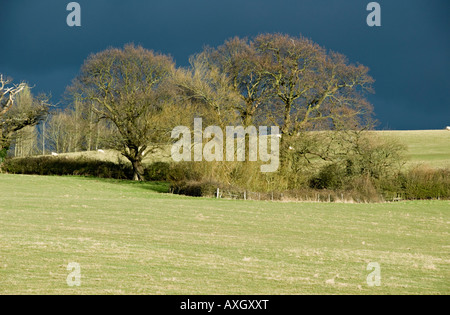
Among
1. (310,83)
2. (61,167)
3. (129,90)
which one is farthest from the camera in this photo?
(61,167)

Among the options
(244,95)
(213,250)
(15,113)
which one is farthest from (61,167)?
(213,250)

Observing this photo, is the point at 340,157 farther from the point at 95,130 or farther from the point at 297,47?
the point at 95,130

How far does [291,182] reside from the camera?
42.4 m

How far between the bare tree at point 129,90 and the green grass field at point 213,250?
81.5 ft

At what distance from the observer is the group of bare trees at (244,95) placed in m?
43.9

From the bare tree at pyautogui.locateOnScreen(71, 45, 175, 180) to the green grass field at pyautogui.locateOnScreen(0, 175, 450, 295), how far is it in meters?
24.8

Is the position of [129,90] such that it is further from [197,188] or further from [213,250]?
[213,250]

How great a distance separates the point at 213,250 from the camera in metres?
13.7

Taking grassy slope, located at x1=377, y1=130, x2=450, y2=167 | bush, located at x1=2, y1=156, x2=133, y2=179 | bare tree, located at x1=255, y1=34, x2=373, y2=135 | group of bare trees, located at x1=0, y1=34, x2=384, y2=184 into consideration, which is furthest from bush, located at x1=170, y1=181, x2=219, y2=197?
grassy slope, located at x1=377, y1=130, x2=450, y2=167

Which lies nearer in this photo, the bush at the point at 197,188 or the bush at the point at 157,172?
the bush at the point at 197,188

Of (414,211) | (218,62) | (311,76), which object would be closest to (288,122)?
(311,76)

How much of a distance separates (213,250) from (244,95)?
111 ft

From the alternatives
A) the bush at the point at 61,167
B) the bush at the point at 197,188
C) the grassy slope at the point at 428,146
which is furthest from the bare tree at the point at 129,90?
the grassy slope at the point at 428,146

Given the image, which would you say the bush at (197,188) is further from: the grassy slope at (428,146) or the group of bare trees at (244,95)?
the grassy slope at (428,146)
